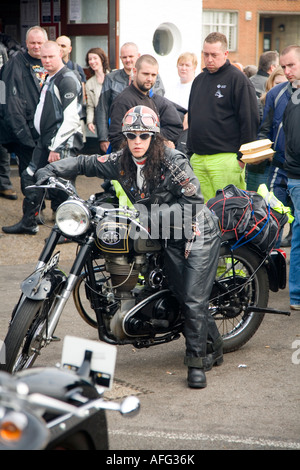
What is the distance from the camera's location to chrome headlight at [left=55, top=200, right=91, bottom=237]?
4.58 m

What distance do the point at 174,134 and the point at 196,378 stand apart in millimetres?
3427

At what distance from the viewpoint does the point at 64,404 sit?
7.88 ft

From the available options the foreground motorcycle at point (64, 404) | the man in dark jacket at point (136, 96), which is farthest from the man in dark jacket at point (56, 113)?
the foreground motorcycle at point (64, 404)

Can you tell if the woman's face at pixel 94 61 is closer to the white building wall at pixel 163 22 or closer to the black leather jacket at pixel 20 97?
the white building wall at pixel 163 22

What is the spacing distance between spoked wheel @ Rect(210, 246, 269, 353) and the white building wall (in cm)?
767

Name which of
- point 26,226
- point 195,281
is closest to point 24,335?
point 195,281

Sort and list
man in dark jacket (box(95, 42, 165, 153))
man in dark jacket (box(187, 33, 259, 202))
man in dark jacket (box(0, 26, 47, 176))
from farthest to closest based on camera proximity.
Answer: man in dark jacket (box(0, 26, 47, 176)), man in dark jacket (box(95, 42, 165, 153)), man in dark jacket (box(187, 33, 259, 202))

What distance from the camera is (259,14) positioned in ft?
97.1

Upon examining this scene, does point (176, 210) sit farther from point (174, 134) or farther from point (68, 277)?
point (174, 134)

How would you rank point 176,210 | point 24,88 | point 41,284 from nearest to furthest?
point 41,284
point 176,210
point 24,88

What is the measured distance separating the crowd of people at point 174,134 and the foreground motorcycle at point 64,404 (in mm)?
1927

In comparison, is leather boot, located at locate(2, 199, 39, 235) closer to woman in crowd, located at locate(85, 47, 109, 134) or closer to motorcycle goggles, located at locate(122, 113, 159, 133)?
woman in crowd, located at locate(85, 47, 109, 134)

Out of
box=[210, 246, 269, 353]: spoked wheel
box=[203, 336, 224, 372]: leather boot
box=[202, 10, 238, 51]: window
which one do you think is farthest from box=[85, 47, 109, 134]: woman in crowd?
box=[202, 10, 238, 51]: window

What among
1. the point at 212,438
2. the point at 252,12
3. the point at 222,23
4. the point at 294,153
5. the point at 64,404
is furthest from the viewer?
the point at 252,12
